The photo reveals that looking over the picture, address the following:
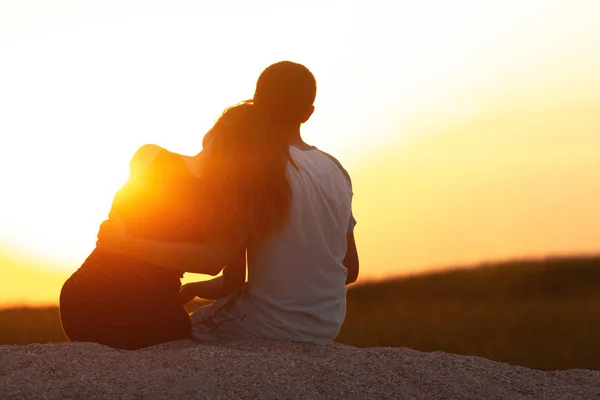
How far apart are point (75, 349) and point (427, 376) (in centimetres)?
204

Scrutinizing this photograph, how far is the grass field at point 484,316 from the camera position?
7.29m

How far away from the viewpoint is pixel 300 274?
472 cm

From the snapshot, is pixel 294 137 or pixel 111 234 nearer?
pixel 111 234

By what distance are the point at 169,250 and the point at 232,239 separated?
1.21ft

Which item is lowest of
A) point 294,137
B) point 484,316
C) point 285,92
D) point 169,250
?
point 484,316

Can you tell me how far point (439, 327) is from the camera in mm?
8234

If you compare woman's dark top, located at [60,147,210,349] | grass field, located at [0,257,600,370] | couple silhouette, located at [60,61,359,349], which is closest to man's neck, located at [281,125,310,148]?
couple silhouette, located at [60,61,359,349]

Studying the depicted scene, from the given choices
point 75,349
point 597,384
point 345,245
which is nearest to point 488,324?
point 597,384

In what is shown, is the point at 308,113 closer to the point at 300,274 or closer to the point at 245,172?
the point at 245,172

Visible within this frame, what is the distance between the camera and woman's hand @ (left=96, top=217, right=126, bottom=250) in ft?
14.3

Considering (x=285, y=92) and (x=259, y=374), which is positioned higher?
(x=285, y=92)

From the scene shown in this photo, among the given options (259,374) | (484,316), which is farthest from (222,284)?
(484,316)

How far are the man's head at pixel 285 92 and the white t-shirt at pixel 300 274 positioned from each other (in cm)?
24

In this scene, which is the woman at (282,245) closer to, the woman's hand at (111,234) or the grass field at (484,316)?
the woman's hand at (111,234)
